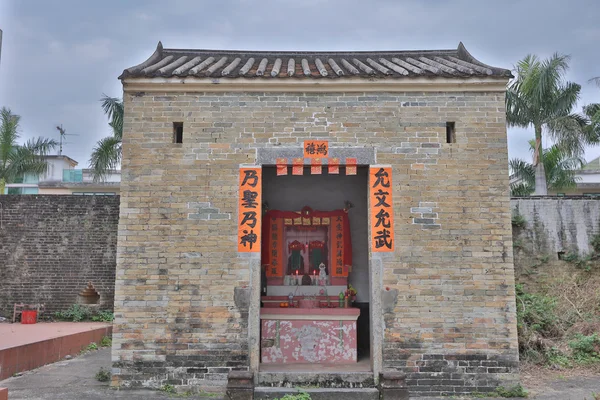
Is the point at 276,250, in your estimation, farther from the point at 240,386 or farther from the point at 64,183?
the point at 64,183

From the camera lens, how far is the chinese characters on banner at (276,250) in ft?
31.6

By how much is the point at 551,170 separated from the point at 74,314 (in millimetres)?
14520

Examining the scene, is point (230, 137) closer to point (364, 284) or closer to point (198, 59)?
point (198, 59)

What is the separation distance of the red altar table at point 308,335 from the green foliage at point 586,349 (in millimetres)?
4133

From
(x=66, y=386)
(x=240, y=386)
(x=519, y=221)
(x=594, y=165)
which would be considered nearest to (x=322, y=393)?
(x=240, y=386)

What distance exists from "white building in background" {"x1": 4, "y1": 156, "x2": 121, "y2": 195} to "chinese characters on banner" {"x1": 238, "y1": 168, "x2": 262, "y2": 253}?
18.5 metres

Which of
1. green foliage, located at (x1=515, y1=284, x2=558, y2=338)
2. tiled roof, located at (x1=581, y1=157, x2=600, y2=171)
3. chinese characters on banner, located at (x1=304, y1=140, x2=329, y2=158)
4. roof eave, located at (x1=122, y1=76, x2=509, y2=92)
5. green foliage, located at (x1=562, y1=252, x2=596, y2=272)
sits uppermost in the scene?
tiled roof, located at (x1=581, y1=157, x2=600, y2=171)

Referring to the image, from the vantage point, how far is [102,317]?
12.7m

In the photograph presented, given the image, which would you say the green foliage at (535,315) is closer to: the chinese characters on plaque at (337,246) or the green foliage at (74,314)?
the chinese characters on plaque at (337,246)

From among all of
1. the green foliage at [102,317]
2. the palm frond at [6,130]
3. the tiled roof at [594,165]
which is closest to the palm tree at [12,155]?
the palm frond at [6,130]

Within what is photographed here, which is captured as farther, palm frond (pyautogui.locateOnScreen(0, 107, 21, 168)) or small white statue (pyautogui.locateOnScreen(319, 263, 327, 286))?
palm frond (pyautogui.locateOnScreen(0, 107, 21, 168))

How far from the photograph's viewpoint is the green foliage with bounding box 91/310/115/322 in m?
12.6

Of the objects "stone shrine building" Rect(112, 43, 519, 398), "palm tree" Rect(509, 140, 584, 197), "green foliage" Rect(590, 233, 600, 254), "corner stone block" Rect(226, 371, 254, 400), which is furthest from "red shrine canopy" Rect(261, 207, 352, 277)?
"palm tree" Rect(509, 140, 584, 197)

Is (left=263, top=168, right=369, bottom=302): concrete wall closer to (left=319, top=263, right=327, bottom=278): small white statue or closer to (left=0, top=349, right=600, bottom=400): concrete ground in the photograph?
(left=319, top=263, right=327, bottom=278): small white statue
